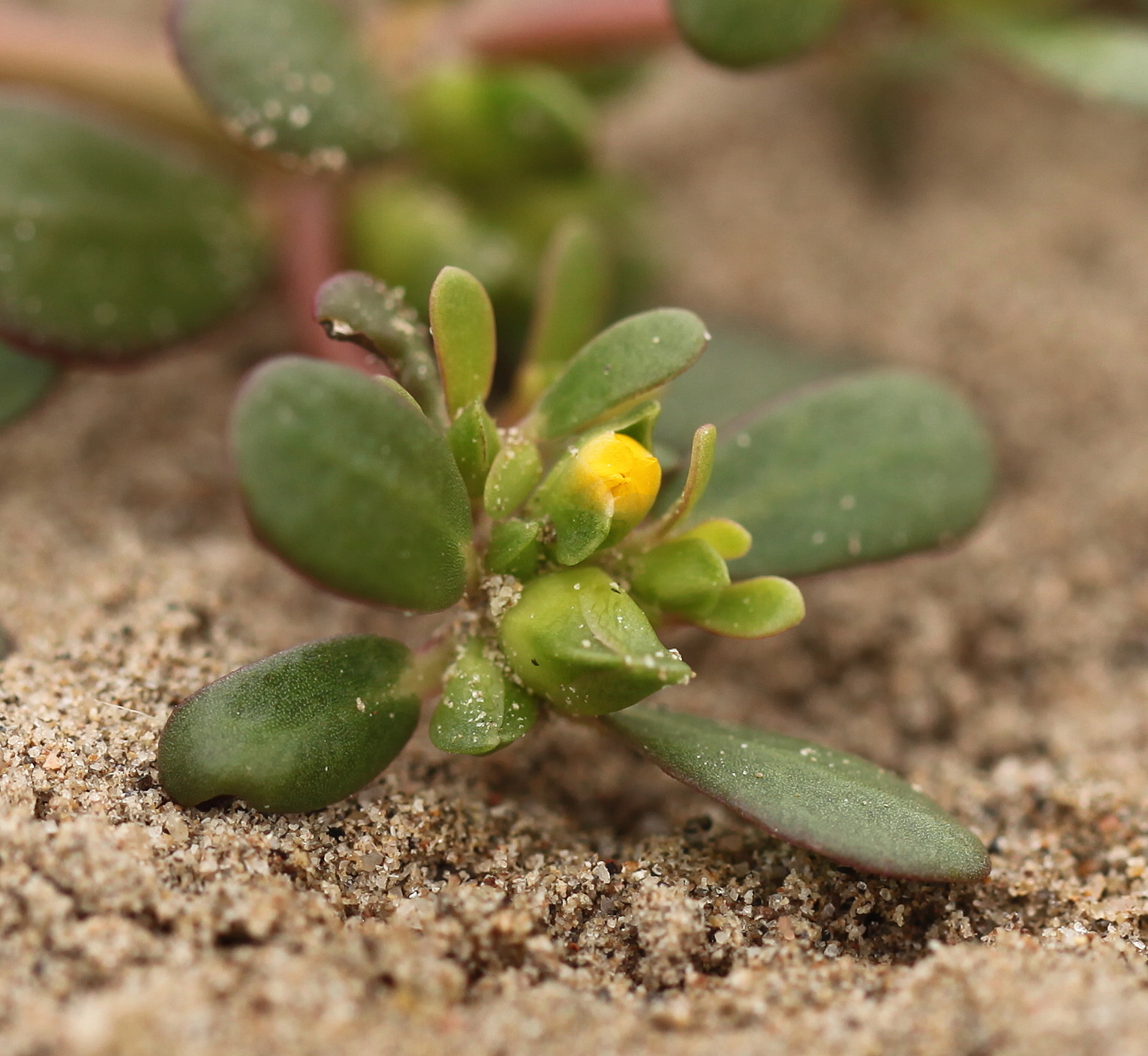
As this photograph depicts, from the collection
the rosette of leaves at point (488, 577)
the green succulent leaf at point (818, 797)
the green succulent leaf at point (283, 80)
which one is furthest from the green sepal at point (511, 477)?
the green succulent leaf at point (283, 80)

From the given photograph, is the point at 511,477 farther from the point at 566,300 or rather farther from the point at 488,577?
the point at 566,300

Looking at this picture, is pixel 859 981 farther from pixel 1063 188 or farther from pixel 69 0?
pixel 69 0

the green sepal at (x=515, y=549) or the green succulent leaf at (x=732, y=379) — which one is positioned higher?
the green sepal at (x=515, y=549)

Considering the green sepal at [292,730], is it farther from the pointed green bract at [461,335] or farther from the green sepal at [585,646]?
the pointed green bract at [461,335]

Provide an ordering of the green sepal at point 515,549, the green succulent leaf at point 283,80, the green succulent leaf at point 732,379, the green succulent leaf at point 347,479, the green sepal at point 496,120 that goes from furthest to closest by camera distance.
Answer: the green sepal at point 496,120, the green succulent leaf at point 732,379, the green succulent leaf at point 283,80, the green sepal at point 515,549, the green succulent leaf at point 347,479

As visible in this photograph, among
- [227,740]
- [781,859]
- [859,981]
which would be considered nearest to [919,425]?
[781,859]

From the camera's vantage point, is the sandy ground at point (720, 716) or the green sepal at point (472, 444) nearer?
the sandy ground at point (720, 716)

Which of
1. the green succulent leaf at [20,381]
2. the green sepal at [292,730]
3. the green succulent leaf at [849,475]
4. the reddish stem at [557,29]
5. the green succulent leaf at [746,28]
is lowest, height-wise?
the green succulent leaf at [20,381]
